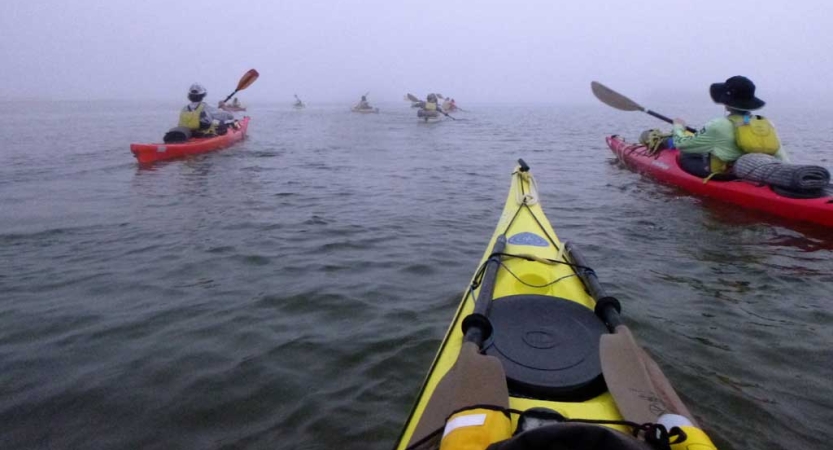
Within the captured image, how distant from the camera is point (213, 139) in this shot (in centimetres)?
1219

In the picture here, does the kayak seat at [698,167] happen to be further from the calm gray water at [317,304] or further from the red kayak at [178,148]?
the red kayak at [178,148]

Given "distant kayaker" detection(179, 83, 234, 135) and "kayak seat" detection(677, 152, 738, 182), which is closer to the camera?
"kayak seat" detection(677, 152, 738, 182)

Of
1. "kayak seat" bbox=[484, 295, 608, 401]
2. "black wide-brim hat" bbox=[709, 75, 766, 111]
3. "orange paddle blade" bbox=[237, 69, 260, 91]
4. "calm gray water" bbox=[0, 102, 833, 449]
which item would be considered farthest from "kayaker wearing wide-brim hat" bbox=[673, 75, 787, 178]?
"orange paddle blade" bbox=[237, 69, 260, 91]

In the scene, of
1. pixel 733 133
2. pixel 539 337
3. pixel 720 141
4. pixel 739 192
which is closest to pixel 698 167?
pixel 720 141

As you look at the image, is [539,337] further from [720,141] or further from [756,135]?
[720,141]

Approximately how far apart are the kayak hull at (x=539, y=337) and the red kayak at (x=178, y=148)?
9220 mm

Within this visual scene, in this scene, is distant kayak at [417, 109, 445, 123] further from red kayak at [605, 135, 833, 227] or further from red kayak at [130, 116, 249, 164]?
red kayak at [605, 135, 833, 227]

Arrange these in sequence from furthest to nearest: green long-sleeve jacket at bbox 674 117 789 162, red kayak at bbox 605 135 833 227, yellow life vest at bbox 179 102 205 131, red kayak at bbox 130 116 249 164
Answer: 1. yellow life vest at bbox 179 102 205 131
2. red kayak at bbox 130 116 249 164
3. green long-sleeve jacket at bbox 674 117 789 162
4. red kayak at bbox 605 135 833 227

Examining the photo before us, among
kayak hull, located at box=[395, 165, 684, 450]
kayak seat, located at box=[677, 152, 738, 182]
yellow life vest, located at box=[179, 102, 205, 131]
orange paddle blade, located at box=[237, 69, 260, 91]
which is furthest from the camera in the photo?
orange paddle blade, located at box=[237, 69, 260, 91]

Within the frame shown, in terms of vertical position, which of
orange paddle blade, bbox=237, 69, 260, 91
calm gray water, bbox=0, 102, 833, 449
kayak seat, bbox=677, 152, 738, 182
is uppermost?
orange paddle blade, bbox=237, 69, 260, 91

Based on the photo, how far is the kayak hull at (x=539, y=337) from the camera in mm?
1838

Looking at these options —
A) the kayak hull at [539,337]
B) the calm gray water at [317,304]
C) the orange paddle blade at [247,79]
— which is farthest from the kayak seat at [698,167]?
the orange paddle blade at [247,79]

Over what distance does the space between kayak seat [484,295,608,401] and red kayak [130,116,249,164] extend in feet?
32.7

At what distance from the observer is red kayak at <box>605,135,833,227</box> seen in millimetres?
5621
